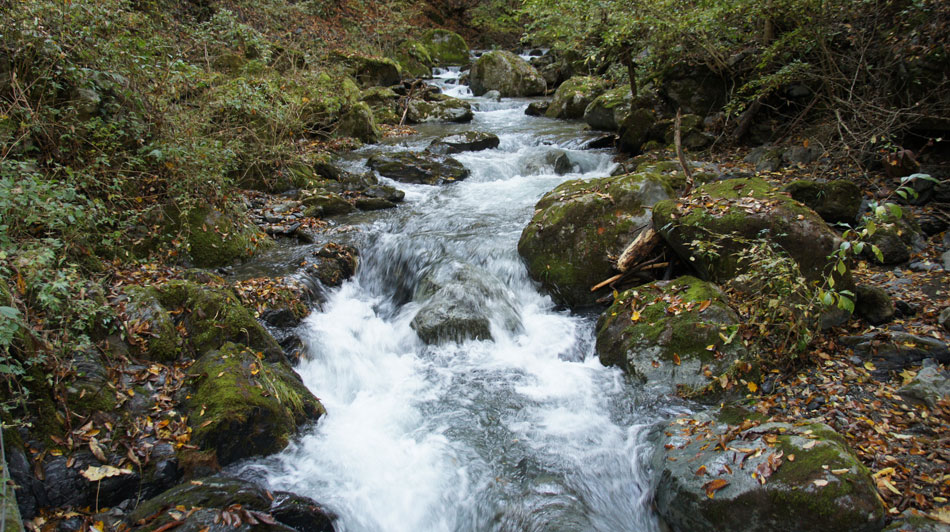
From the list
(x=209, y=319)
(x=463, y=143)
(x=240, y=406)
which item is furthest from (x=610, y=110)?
(x=240, y=406)

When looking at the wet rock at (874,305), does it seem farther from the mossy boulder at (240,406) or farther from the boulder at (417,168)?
the boulder at (417,168)

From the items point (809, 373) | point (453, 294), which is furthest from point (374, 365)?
point (809, 373)

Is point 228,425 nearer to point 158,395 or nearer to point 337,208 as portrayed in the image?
point 158,395

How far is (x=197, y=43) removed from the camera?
32.6 ft

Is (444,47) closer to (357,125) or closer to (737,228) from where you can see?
(357,125)

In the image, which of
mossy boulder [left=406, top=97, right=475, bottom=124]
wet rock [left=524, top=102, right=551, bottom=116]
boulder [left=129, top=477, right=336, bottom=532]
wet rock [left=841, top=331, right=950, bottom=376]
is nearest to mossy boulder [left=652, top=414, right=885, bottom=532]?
wet rock [left=841, top=331, right=950, bottom=376]

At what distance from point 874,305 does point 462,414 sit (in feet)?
14.6

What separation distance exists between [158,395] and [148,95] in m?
4.69

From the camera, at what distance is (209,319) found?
16.3 ft

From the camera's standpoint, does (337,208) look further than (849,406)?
Yes

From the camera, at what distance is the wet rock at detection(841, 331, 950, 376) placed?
4.27 meters

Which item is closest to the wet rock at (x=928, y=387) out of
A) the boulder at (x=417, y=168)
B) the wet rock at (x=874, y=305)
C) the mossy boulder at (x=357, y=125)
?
the wet rock at (x=874, y=305)

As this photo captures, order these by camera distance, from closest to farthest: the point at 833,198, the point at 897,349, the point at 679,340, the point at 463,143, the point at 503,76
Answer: the point at 897,349, the point at 679,340, the point at 833,198, the point at 463,143, the point at 503,76

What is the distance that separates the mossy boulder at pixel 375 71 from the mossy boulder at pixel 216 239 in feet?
43.3
